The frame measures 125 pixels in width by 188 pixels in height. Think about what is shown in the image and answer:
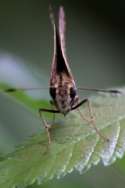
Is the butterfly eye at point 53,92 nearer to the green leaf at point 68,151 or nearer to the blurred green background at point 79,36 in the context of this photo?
the green leaf at point 68,151

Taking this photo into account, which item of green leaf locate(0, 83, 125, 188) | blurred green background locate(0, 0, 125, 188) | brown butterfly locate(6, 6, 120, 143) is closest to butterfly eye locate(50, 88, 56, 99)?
brown butterfly locate(6, 6, 120, 143)

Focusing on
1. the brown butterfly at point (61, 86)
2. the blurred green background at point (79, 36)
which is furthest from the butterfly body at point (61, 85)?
the blurred green background at point (79, 36)

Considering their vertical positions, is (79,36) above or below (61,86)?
below

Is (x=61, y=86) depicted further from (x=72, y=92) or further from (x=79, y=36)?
(x=79, y=36)

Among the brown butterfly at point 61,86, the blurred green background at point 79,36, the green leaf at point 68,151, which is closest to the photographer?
the green leaf at point 68,151

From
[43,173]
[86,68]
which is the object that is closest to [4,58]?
[43,173]

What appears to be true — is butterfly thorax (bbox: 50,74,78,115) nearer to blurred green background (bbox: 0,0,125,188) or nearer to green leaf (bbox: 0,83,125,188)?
green leaf (bbox: 0,83,125,188)

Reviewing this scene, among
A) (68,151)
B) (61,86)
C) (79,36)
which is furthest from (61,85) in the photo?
(79,36)

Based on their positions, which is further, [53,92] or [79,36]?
[79,36]
